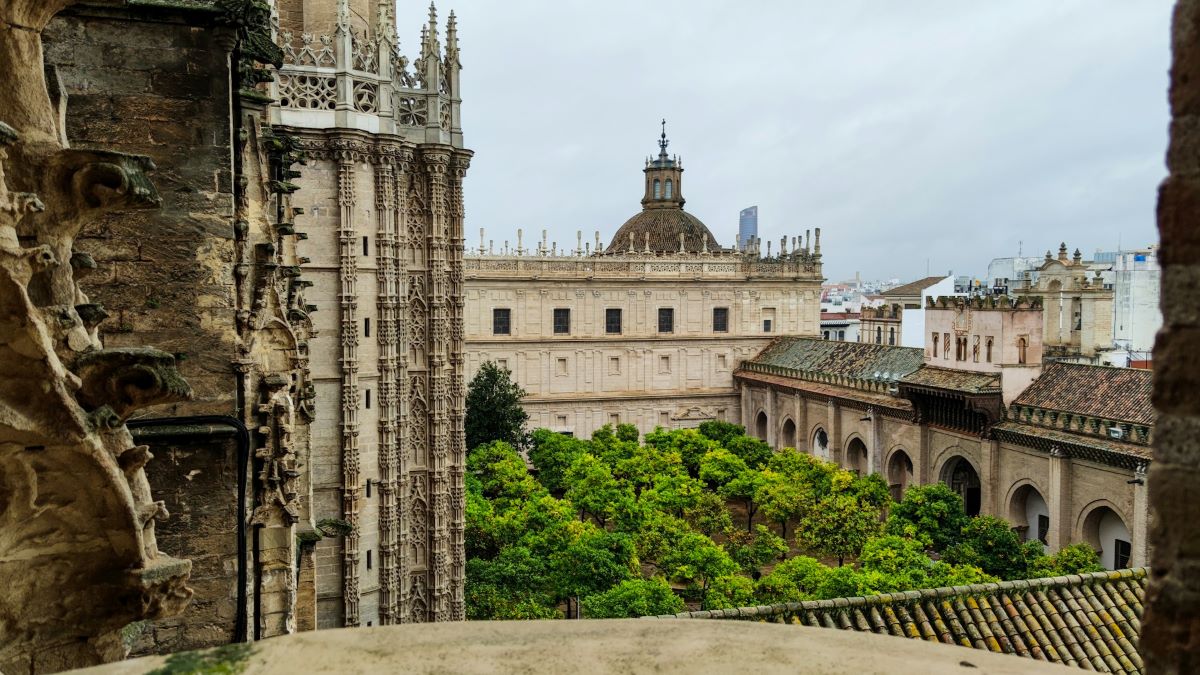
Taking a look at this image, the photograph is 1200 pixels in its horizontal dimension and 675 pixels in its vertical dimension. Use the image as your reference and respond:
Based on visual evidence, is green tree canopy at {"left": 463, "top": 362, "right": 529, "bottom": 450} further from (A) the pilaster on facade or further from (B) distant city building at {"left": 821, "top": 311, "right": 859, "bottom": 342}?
(B) distant city building at {"left": 821, "top": 311, "right": 859, "bottom": 342}

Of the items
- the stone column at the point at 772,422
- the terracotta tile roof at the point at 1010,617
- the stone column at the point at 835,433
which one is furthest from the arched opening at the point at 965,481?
the terracotta tile roof at the point at 1010,617

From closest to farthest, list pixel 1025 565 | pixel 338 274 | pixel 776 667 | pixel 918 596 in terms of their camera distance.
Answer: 1. pixel 776 667
2. pixel 918 596
3. pixel 338 274
4. pixel 1025 565

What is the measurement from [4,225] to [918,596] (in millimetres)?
11596

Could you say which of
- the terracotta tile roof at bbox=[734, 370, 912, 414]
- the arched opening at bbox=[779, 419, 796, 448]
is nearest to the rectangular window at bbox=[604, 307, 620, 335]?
the terracotta tile roof at bbox=[734, 370, 912, 414]

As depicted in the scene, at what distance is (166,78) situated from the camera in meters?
6.96

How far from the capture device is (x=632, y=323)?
164ft

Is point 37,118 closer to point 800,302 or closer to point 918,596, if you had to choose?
point 918,596

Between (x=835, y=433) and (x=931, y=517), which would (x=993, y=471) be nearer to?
(x=931, y=517)

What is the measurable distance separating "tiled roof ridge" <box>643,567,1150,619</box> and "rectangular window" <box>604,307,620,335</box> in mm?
36997

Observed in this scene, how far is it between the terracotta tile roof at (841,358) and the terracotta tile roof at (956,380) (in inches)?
86.5

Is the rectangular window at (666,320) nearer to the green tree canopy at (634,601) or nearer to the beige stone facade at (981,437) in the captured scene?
the beige stone facade at (981,437)

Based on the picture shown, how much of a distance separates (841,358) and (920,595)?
33.1 meters

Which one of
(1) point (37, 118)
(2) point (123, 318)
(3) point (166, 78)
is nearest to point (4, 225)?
(1) point (37, 118)

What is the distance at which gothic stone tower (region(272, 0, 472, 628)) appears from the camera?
18.6m
